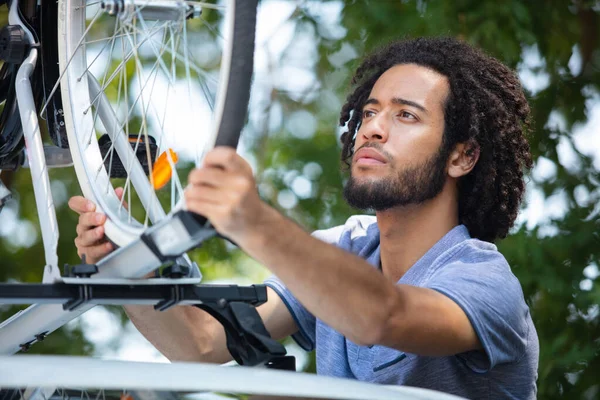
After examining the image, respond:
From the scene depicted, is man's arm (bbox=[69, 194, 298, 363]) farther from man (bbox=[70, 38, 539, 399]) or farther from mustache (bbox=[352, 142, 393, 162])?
mustache (bbox=[352, 142, 393, 162])

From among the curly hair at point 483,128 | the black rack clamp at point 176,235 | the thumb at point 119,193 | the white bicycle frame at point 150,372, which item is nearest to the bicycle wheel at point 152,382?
the white bicycle frame at point 150,372

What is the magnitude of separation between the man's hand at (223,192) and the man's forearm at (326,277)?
0.05 meters

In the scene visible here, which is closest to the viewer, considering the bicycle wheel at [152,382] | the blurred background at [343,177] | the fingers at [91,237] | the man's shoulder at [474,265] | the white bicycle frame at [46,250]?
the bicycle wheel at [152,382]

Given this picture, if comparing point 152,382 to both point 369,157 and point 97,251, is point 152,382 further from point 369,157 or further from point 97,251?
point 369,157

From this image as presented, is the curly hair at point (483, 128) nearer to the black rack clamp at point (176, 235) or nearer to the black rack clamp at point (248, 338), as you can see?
the black rack clamp at point (248, 338)

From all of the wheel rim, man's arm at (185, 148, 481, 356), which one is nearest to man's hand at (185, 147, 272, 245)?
man's arm at (185, 148, 481, 356)

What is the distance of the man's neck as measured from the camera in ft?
7.21

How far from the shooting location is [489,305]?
1779 mm

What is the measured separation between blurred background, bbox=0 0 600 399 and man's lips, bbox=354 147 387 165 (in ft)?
5.57

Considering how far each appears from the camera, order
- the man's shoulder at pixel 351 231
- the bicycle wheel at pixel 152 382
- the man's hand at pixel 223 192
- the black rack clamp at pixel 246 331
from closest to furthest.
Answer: the bicycle wheel at pixel 152 382, the man's hand at pixel 223 192, the black rack clamp at pixel 246 331, the man's shoulder at pixel 351 231

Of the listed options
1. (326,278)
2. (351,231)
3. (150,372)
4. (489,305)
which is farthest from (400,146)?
(150,372)

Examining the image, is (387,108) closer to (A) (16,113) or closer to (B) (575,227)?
(A) (16,113)

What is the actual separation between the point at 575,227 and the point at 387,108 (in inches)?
71.1

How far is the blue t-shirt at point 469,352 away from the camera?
5.85 feet
